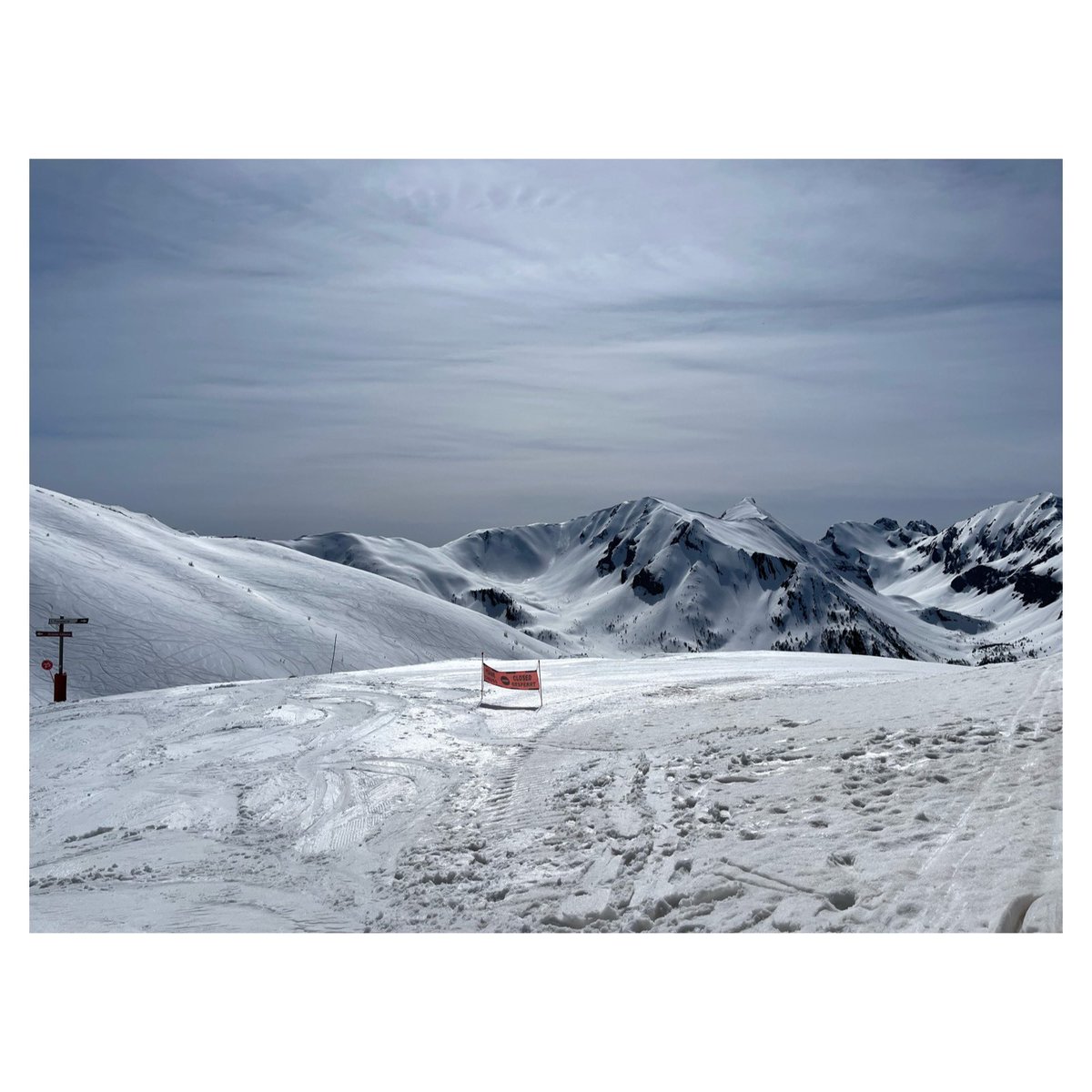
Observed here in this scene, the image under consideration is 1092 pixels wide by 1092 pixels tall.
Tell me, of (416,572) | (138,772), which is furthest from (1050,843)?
(416,572)

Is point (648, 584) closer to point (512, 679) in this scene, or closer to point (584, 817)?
point (512, 679)

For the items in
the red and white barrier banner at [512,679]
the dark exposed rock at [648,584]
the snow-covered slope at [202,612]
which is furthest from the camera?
the dark exposed rock at [648,584]

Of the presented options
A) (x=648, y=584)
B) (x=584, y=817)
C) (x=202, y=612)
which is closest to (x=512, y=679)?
(x=584, y=817)

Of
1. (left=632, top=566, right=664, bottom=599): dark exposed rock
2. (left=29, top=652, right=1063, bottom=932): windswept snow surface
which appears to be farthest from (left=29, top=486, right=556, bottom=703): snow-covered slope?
(left=632, top=566, right=664, bottom=599): dark exposed rock

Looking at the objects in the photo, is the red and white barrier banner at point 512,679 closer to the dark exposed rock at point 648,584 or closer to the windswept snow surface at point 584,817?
the windswept snow surface at point 584,817

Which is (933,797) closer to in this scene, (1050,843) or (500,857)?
(1050,843)

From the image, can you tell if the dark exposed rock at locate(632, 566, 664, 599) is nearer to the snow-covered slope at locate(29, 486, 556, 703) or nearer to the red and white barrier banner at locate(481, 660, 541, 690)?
the snow-covered slope at locate(29, 486, 556, 703)

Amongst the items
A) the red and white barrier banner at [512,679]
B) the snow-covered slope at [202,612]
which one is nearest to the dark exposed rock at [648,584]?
the snow-covered slope at [202,612]
